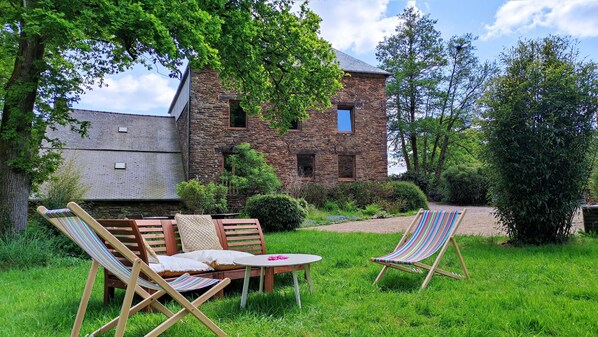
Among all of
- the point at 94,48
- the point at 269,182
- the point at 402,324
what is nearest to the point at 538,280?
the point at 402,324

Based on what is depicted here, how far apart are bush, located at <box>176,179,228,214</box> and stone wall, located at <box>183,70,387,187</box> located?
203 centimetres

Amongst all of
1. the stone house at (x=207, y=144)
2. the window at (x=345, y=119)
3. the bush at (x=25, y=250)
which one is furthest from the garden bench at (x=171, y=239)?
the window at (x=345, y=119)

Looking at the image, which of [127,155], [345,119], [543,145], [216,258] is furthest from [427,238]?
[127,155]

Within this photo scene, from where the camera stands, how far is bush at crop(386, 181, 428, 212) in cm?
1784

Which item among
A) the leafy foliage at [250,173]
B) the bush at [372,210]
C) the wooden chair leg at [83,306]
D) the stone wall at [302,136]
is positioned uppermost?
the stone wall at [302,136]

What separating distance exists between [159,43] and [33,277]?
3817mm

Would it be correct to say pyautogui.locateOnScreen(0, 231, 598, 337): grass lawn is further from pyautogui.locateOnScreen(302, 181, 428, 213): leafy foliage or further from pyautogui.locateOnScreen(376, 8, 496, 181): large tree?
pyautogui.locateOnScreen(376, 8, 496, 181): large tree

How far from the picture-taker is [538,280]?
438 cm

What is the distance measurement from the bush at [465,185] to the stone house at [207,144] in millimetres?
4429

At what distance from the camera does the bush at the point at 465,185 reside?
2061 centimetres

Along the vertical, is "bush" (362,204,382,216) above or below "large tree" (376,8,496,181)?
below

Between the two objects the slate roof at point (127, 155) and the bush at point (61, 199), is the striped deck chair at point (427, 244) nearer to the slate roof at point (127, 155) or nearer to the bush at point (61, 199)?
the bush at point (61, 199)

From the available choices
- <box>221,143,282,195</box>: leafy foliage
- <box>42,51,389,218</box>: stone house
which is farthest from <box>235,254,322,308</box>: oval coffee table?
<box>221,143,282,195</box>: leafy foliage

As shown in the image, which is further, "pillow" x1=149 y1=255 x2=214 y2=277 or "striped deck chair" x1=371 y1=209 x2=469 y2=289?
"striped deck chair" x1=371 y1=209 x2=469 y2=289
